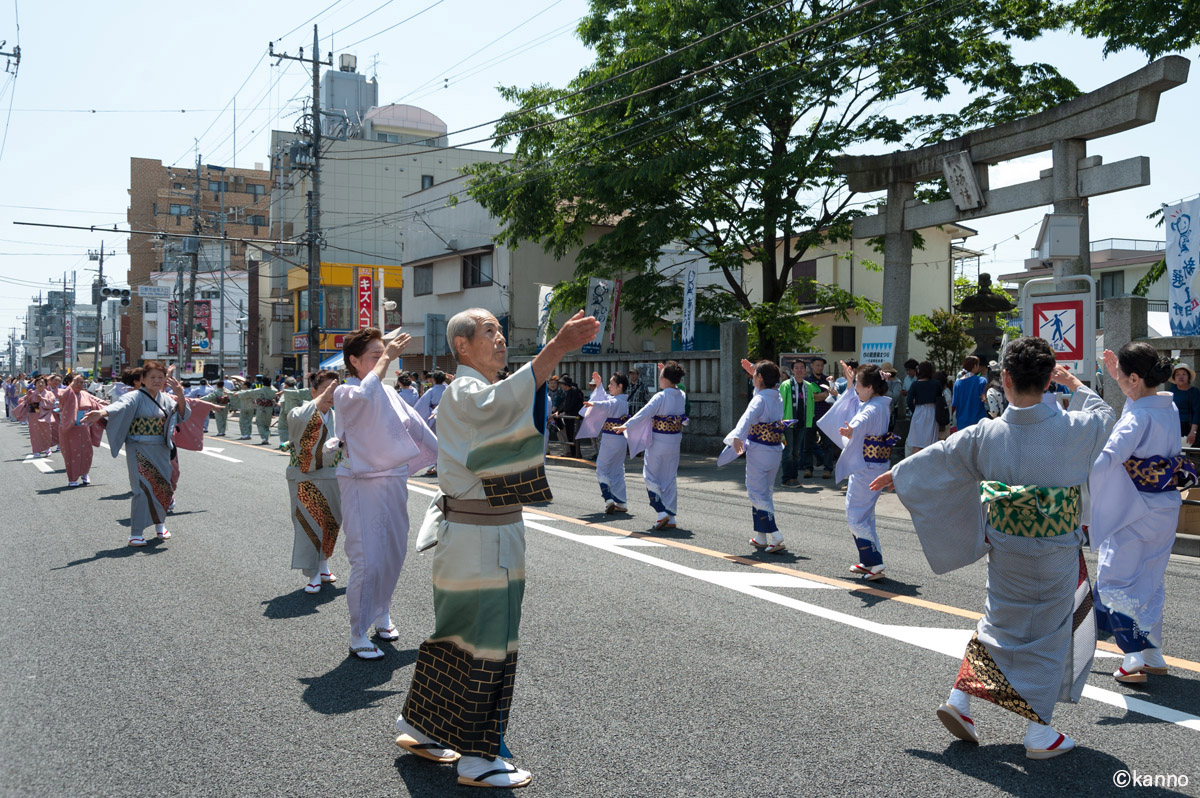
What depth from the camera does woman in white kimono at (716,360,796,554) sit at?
332 inches

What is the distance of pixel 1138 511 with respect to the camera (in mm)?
4895

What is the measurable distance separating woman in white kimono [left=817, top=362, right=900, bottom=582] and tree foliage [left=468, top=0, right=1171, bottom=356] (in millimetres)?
10110

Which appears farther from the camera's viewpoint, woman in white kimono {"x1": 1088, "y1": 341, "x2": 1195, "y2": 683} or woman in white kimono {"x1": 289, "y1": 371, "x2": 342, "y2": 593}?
woman in white kimono {"x1": 289, "y1": 371, "x2": 342, "y2": 593}

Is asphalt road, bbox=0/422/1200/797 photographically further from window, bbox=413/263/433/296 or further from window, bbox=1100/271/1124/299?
window, bbox=1100/271/1124/299

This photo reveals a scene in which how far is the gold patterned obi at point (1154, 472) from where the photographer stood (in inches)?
193

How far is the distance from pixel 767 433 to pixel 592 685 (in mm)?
4385

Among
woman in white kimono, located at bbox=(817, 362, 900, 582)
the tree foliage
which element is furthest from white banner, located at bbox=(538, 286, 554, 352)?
woman in white kimono, located at bbox=(817, 362, 900, 582)

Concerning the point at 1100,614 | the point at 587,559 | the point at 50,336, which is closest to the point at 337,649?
the point at 587,559

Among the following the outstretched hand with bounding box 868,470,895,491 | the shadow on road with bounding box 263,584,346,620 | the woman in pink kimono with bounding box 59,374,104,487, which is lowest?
the shadow on road with bounding box 263,584,346,620

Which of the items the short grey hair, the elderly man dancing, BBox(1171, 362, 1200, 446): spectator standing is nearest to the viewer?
the elderly man dancing

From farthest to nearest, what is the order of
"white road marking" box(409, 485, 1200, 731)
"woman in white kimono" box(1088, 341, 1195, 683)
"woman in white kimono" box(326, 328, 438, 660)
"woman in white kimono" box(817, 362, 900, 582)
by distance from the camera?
1. "woman in white kimono" box(817, 362, 900, 582)
2. "woman in white kimono" box(326, 328, 438, 660)
3. "woman in white kimono" box(1088, 341, 1195, 683)
4. "white road marking" box(409, 485, 1200, 731)

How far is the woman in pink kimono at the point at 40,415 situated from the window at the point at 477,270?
1529 centimetres

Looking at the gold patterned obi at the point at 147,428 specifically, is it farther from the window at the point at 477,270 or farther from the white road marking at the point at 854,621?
the window at the point at 477,270

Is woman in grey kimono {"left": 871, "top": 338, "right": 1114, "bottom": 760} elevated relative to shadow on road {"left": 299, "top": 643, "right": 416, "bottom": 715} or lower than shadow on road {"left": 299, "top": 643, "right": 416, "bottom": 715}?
elevated
